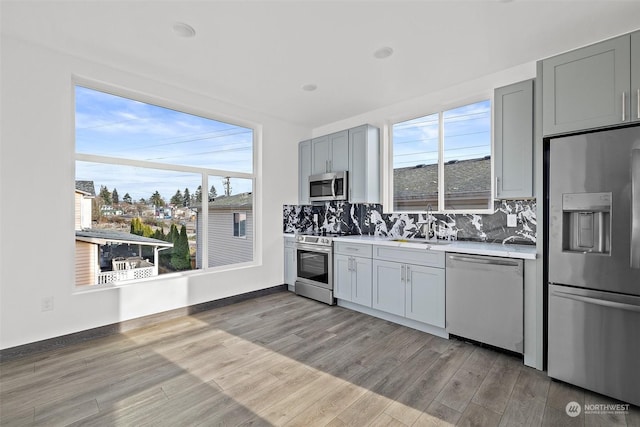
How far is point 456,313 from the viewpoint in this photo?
109 inches

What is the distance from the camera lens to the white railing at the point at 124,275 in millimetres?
3034

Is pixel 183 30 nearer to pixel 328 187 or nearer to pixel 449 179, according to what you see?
pixel 328 187

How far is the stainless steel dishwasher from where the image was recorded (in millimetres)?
2420

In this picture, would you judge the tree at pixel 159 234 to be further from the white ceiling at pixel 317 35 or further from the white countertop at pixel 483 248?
the white countertop at pixel 483 248

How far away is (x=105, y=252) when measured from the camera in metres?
3.05

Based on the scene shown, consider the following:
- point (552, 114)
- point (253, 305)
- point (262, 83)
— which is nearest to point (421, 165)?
point (552, 114)

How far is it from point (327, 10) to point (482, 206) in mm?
2479

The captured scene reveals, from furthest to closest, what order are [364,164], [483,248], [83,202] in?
[364,164]
[83,202]
[483,248]

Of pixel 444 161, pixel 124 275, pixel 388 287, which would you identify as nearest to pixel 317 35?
pixel 444 161

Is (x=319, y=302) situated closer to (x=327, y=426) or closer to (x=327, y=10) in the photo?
(x=327, y=426)

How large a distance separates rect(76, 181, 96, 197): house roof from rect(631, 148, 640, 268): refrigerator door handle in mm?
4466

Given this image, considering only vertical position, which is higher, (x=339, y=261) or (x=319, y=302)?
(x=339, y=261)

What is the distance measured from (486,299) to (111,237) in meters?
3.76

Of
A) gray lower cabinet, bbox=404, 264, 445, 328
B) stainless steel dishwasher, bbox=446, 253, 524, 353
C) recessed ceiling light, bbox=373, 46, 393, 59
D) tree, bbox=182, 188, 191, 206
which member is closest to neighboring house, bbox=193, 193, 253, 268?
tree, bbox=182, 188, 191, 206
